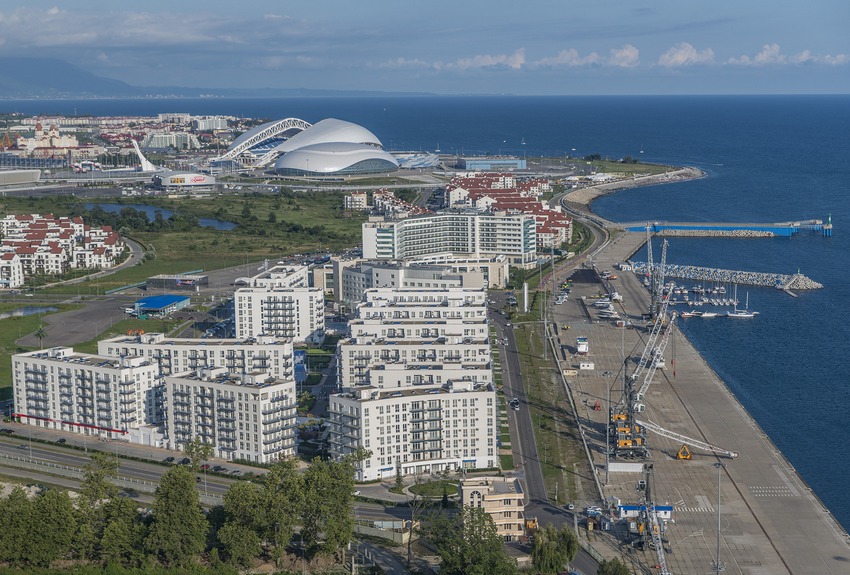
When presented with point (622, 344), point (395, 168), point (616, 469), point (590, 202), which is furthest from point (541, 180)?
point (616, 469)

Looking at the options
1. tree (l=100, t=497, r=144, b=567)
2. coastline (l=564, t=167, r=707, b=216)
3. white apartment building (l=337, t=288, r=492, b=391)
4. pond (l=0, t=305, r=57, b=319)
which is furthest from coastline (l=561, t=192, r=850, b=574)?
coastline (l=564, t=167, r=707, b=216)

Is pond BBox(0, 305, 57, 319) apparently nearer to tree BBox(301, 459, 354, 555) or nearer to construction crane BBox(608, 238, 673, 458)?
construction crane BBox(608, 238, 673, 458)

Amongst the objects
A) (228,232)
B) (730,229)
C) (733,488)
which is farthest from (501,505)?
(730,229)

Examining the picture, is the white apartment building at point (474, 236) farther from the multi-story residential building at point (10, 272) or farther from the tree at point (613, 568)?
the tree at point (613, 568)

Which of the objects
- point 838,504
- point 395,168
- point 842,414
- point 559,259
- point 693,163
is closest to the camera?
point 838,504

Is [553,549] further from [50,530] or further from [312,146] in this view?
[312,146]

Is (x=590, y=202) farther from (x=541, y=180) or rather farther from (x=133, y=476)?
(x=133, y=476)
